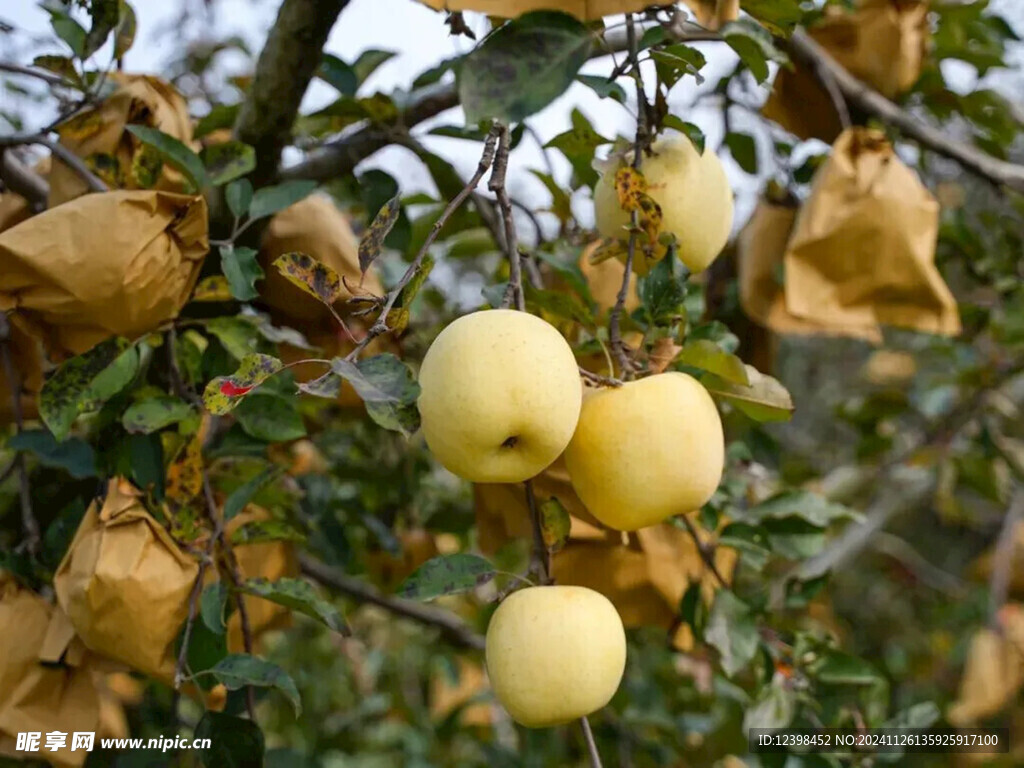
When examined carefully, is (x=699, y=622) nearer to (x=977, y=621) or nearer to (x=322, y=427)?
(x=322, y=427)

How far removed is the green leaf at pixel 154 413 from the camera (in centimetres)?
72

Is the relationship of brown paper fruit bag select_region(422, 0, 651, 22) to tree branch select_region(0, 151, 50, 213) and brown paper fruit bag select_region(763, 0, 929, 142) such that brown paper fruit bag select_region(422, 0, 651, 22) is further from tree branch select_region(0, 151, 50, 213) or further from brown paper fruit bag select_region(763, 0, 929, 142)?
brown paper fruit bag select_region(763, 0, 929, 142)

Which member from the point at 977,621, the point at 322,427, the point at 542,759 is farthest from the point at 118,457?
the point at 977,621

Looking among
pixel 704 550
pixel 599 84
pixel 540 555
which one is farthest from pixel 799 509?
pixel 599 84

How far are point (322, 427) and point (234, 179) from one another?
0.40 metres

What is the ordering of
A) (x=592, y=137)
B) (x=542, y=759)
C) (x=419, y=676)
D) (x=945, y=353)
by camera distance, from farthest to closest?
(x=419, y=676)
(x=945, y=353)
(x=542, y=759)
(x=592, y=137)

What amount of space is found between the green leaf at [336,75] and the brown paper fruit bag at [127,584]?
0.49 m

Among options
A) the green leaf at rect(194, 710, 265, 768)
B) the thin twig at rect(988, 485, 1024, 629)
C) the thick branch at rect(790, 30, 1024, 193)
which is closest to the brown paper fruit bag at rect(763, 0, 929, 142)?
the thick branch at rect(790, 30, 1024, 193)

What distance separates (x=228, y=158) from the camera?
849 mm

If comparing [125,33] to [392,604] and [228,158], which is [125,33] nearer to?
[228,158]

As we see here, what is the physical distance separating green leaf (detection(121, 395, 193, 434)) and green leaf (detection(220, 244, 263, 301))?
102 mm

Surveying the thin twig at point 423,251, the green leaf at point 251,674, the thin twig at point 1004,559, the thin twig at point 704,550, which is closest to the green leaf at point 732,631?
the thin twig at point 704,550

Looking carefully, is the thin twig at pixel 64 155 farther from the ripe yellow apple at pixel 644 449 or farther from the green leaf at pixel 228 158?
the ripe yellow apple at pixel 644 449

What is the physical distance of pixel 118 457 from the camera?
2.63 feet
